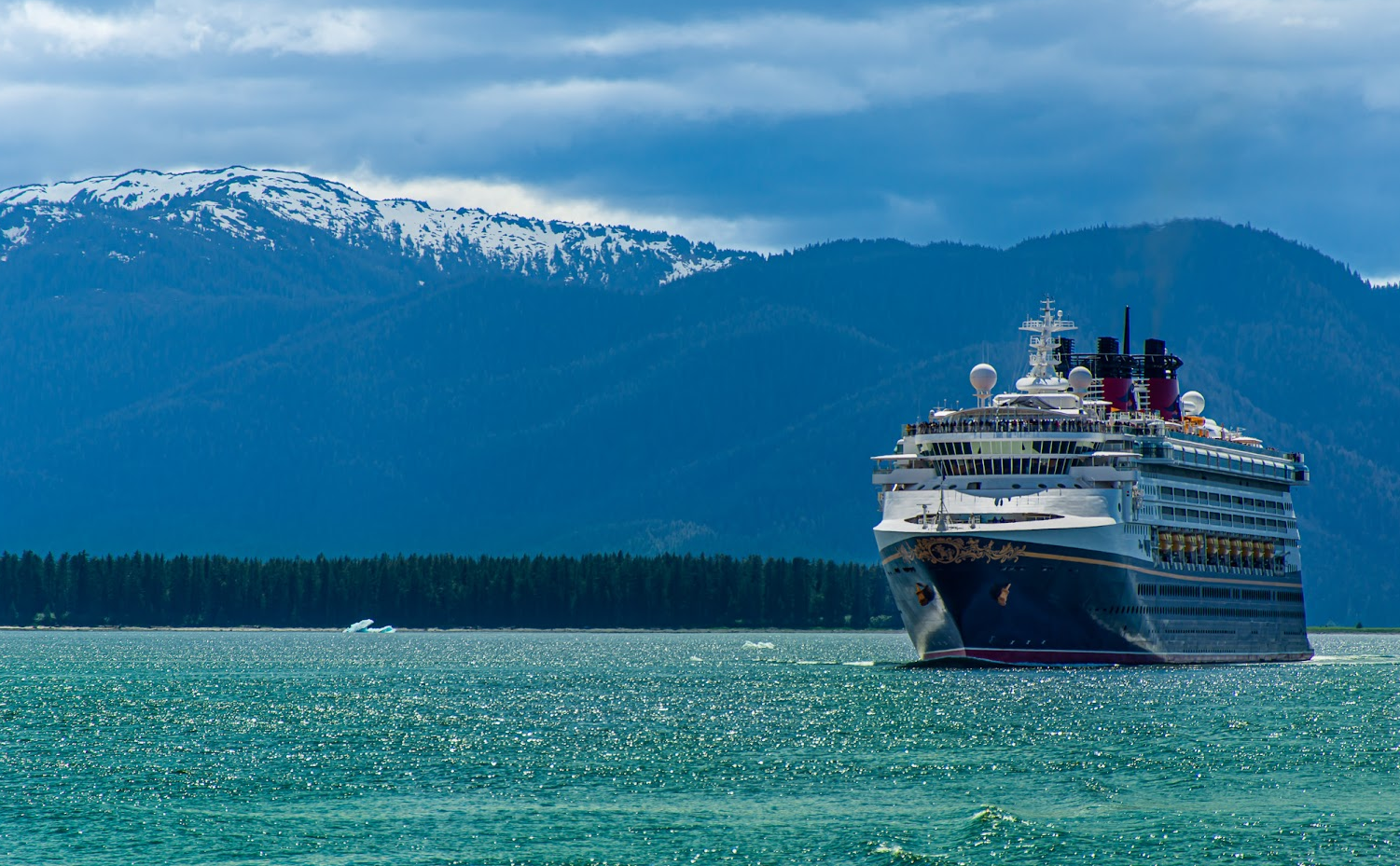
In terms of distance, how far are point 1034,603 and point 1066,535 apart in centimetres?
399

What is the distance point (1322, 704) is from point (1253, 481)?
38.3 m

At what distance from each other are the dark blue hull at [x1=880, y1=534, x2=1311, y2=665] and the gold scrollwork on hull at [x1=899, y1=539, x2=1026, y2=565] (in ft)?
0.16

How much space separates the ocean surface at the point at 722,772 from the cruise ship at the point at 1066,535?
8.73 ft

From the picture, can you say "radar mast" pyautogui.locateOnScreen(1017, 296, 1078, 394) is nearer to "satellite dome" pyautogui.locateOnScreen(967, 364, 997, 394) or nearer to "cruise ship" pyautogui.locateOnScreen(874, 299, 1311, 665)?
"cruise ship" pyautogui.locateOnScreen(874, 299, 1311, 665)

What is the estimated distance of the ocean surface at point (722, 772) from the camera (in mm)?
56250

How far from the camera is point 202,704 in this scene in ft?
344

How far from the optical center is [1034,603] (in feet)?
357

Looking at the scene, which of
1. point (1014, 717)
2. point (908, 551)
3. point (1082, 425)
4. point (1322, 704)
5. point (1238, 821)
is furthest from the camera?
point (1082, 425)

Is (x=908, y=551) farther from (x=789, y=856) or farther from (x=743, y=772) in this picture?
(x=789, y=856)

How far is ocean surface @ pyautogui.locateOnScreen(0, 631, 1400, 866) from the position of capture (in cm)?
5625

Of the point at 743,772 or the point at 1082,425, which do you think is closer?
the point at 743,772

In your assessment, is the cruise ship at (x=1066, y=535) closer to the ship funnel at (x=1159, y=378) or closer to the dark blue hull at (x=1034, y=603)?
the dark blue hull at (x=1034, y=603)

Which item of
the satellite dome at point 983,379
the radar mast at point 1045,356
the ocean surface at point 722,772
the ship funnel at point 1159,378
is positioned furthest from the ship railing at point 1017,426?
the ship funnel at point 1159,378

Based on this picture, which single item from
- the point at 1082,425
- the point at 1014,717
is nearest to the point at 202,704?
the point at 1014,717
